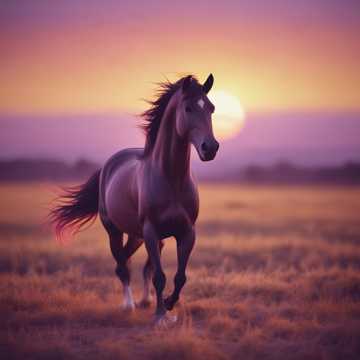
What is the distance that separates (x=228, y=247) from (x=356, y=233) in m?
7.70

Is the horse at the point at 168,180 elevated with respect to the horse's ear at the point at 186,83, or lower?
lower

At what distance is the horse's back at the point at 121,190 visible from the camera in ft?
21.7

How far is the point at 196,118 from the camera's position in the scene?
5383 millimetres

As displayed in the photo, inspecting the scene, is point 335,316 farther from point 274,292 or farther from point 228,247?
point 228,247

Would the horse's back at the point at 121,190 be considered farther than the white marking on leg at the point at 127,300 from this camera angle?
No

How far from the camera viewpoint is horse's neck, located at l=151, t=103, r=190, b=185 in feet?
19.1

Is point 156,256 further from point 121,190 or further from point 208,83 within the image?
point 208,83

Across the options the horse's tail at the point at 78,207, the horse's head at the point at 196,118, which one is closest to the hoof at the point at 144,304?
the horse's tail at the point at 78,207

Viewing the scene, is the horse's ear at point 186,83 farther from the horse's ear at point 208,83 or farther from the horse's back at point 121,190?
the horse's back at point 121,190

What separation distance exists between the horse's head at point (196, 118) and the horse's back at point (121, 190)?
1221mm

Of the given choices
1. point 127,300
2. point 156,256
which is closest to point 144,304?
point 127,300

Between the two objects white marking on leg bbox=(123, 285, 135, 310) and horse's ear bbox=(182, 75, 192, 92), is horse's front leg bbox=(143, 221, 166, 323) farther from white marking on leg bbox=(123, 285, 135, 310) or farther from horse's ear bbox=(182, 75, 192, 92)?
horse's ear bbox=(182, 75, 192, 92)

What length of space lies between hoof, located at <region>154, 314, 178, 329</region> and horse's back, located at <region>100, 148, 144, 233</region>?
1248mm

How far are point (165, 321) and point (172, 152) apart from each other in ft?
6.68
